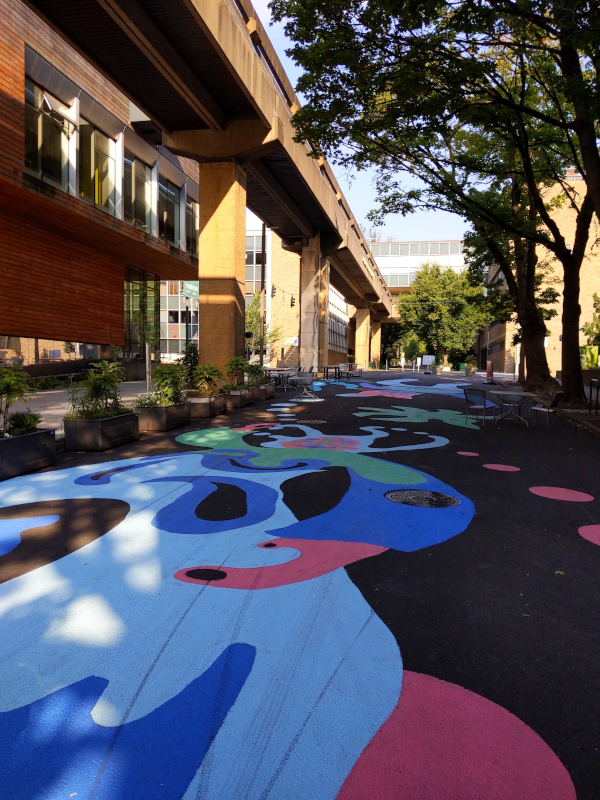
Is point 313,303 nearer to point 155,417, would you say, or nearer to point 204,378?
point 204,378

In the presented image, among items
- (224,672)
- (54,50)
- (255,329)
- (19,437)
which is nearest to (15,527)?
(19,437)

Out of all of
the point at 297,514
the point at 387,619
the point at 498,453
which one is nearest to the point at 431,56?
the point at 498,453

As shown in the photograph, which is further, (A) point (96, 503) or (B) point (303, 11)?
(B) point (303, 11)

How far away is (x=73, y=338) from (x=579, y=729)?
83.4 ft

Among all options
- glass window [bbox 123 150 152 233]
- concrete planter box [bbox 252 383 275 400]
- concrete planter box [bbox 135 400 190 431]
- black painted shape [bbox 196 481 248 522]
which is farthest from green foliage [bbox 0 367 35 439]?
glass window [bbox 123 150 152 233]

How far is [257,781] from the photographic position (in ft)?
7.11

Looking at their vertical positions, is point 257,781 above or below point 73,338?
below

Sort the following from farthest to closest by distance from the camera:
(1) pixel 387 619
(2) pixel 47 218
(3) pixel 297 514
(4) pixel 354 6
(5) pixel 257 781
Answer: (2) pixel 47 218 < (4) pixel 354 6 < (3) pixel 297 514 < (1) pixel 387 619 < (5) pixel 257 781

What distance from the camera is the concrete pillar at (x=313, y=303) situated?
34594 millimetres

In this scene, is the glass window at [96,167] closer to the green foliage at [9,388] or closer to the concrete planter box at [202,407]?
the concrete planter box at [202,407]

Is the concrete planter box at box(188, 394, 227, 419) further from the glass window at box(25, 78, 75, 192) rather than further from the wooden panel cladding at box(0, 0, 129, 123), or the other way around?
the wooden panel cladding at box(0, 0, 129, 123)

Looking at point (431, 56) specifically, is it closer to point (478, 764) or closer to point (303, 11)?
point (303, 11)

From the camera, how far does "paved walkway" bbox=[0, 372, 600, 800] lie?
7.34ft

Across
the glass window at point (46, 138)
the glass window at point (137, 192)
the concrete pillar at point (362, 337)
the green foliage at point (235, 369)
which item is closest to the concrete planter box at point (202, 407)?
the green foliage at point (235, 369)
